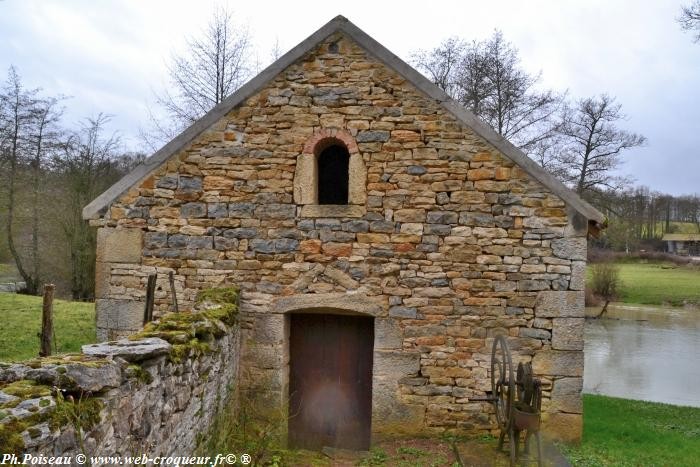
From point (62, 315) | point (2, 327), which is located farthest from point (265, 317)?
point (62, 315)

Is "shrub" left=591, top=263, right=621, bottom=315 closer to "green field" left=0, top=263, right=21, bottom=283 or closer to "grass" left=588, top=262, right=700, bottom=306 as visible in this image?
"grass" left=588, top=262, right=700, bottom=306

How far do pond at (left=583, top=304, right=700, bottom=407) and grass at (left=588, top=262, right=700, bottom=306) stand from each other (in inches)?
112

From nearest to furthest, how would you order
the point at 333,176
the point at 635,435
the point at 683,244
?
1. the point at 333,176
2. the point at 635,435
3. the point at 683,244

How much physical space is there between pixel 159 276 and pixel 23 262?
639 inches

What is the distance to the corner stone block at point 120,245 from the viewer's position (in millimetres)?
6414

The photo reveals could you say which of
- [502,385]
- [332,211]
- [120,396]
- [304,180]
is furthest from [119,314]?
[502,385]

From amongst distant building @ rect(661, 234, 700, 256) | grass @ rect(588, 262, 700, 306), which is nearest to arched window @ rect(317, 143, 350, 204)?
grass @ rect(588, 262, 700, 306)

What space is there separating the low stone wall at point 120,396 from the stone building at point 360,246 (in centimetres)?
181

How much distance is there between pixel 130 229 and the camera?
641cm

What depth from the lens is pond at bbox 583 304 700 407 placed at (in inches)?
484

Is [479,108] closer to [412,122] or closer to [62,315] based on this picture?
[412,122]

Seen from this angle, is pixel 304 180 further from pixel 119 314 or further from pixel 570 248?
pixel 570 248

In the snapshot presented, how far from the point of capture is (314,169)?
6266mm

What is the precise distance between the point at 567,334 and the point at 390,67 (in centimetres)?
378
